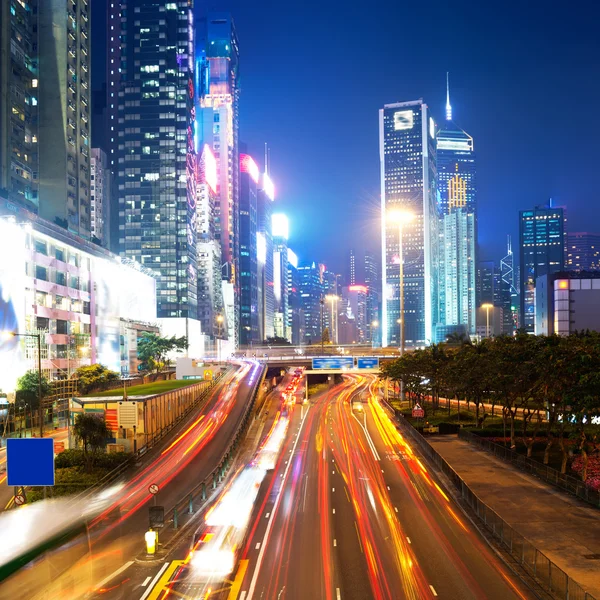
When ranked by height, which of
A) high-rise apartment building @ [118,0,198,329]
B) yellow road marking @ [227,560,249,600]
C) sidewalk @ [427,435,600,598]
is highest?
high-rise apartment building @ [118,0,198,329]

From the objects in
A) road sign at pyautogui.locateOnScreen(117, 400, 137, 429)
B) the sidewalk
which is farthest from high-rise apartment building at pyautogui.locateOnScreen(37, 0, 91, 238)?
the sidewalk

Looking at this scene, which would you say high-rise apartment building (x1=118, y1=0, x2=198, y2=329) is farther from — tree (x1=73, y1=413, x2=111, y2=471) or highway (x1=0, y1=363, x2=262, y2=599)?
tree (x1=73, y1=413, x2=111, y2=471)

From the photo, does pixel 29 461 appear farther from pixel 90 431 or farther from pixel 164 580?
pixel 90 431

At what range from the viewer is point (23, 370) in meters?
82.7

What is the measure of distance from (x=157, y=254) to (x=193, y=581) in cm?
17438

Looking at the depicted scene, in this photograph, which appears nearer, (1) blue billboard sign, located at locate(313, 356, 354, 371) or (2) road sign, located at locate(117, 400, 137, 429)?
(2) road sign, located at locate(117, 400, 137, 429)

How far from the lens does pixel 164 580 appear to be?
79.8 ft

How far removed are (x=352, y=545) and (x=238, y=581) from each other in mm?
6580

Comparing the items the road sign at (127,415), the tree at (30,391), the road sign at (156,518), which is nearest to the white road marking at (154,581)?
the road sign at (156,518)

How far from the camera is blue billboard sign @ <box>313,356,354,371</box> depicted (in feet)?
331

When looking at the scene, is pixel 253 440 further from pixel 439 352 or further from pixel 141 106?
pixel 141 106

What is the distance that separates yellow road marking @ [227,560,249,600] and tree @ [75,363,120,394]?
63.6m

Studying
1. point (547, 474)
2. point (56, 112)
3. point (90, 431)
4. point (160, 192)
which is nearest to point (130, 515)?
point (90, 431)

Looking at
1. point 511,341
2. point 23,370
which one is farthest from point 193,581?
point 23,370
